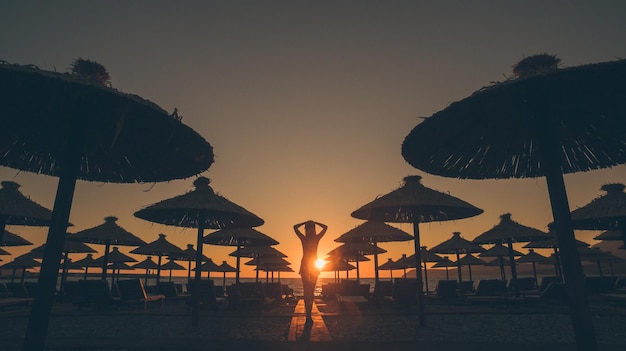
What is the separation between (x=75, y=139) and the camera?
4.09m

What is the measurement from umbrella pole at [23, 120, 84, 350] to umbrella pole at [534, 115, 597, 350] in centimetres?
525

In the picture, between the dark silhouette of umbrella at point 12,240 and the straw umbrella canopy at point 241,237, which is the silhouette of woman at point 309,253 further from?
the dark silhouette of umbrella at point 12,240

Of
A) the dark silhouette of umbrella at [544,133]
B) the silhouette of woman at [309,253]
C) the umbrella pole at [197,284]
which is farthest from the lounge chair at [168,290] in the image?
the dark silhouette of umbrella at [544,133]

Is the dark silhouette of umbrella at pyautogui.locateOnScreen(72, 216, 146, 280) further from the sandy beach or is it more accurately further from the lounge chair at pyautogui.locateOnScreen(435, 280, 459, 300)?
the lounge chair at pyautogui.locateOnScreen(435, 280, 459, 300)

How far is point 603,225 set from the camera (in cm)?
1114

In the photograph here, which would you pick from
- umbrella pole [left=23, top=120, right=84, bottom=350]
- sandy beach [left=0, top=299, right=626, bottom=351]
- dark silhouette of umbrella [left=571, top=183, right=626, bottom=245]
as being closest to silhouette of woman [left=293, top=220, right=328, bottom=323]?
sandy beach [left=0, top=299, right=626, bottom=351]

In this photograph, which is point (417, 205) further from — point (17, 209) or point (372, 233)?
point (17, 209)

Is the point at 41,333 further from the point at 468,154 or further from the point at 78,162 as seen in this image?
the point at 468,154

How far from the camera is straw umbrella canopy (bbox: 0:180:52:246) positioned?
8742 millimetres

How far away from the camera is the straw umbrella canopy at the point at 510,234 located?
12.6 meters

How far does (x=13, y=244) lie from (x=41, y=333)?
13.6 m

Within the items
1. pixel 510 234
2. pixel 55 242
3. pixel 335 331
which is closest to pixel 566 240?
pixel 335 331

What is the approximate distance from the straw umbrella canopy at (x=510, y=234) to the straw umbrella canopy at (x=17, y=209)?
14163 millimetres

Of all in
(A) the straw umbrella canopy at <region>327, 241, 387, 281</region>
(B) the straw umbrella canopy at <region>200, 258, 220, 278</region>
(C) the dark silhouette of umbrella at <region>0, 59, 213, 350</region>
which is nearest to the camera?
(C) the dark silhouette of umbrella at <region>0, 59, 213, 350</region>
